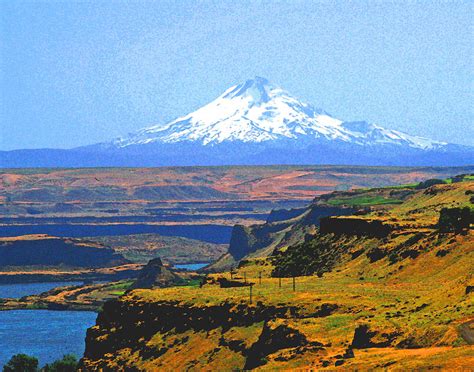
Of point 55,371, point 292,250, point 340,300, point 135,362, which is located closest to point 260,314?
point 340,300

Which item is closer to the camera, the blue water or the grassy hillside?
the grassy hillside

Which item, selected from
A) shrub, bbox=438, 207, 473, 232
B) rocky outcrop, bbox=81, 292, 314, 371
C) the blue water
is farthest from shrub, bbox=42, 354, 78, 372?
shrub, bbox=438, 207, 473, 232

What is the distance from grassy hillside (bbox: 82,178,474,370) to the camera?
67.4 metres

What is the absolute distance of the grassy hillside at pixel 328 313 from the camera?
67375 millimetres

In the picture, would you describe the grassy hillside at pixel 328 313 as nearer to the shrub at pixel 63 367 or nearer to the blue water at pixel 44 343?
the shrub at pixel 63 367

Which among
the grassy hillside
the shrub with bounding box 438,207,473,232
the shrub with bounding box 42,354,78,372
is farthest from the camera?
the shrub with bounding box 42,354,78,372

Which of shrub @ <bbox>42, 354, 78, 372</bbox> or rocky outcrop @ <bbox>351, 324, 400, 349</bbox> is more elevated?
rocky outcrop @ <bbox>351, 324, 400, 349</bbox>

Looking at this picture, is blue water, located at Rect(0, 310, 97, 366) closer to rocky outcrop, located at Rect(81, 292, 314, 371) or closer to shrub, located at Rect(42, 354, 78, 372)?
shrub, located at Rect(42, 354, 78, 372)

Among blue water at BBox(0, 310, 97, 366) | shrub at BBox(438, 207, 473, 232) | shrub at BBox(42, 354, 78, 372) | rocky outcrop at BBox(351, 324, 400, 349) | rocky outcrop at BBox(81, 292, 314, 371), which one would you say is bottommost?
blue water at BBox(0, 310, 97, 366)

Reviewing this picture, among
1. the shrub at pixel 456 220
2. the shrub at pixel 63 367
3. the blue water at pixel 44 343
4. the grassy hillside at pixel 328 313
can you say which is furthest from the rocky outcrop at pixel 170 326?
the blue water at pixel 44 343

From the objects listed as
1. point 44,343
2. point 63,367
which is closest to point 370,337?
point 63,367

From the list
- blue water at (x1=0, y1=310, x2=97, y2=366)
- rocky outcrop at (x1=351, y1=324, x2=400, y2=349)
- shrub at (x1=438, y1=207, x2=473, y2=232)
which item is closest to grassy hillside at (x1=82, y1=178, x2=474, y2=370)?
rocky outcrop at (x1=351, y1=324, x2=400, y2=349)

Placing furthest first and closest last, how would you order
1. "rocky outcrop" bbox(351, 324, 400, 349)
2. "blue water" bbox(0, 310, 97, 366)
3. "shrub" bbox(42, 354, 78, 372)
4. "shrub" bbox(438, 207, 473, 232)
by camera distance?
"blue water" bbox(0, 310, 97, 366)
"shrub" bbox(42, 354, 78, 372)
"shrub" bbox(438, 207, 473, 232)
"rocky outcrop" bbox(351, 324, 400, 349)

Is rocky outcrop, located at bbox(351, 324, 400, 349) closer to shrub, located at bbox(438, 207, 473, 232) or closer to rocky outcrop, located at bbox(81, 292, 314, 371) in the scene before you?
rocky outcrop, located at bbox(81, 292, 314, 371)
